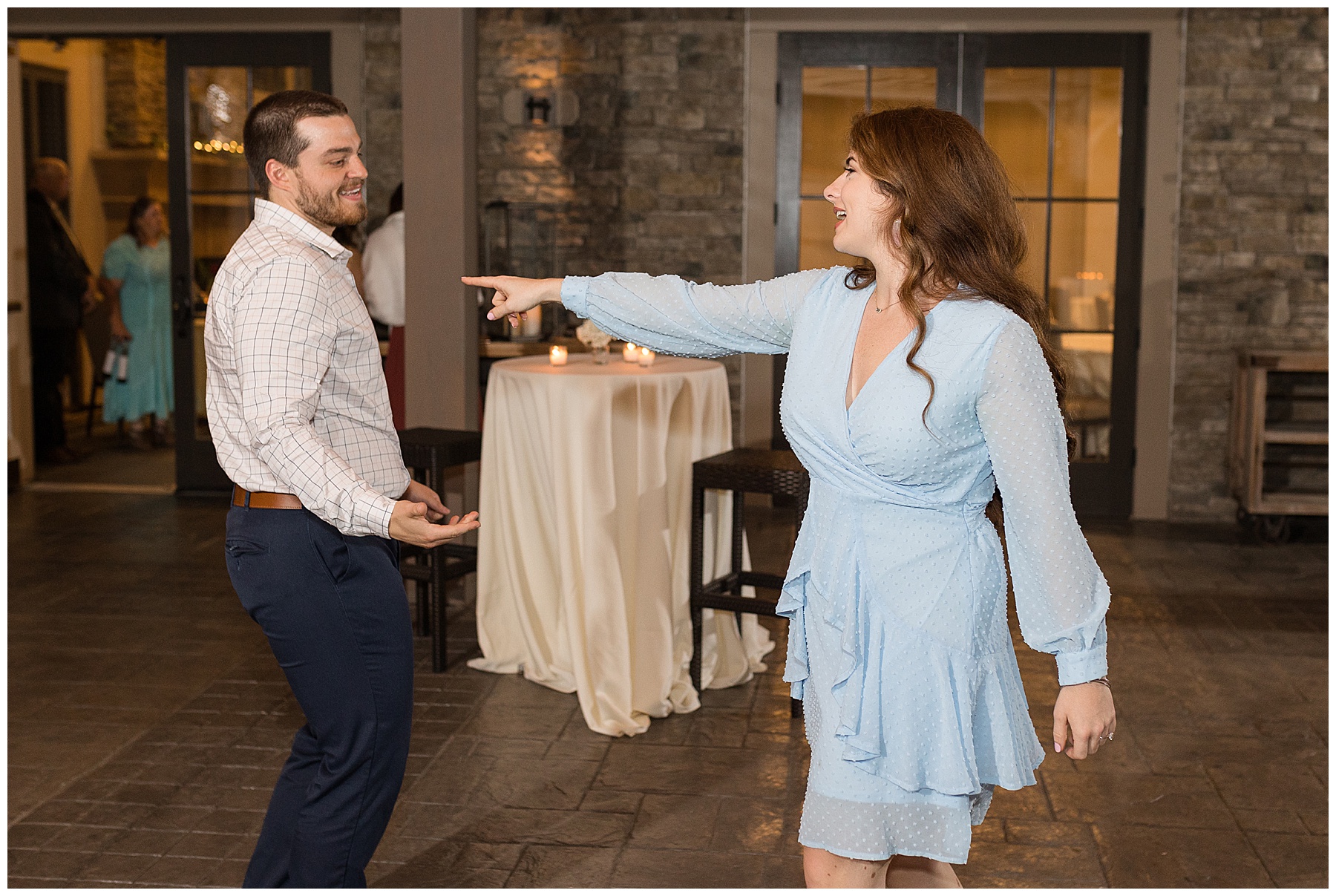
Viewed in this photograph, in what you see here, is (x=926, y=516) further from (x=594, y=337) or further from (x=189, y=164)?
(x=189, y=164)

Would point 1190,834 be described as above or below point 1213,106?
below

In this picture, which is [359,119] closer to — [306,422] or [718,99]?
[718,99]

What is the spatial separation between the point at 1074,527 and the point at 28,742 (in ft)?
10.0

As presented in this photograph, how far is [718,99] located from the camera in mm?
6863

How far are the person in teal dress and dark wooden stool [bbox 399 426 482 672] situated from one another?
4978 mm

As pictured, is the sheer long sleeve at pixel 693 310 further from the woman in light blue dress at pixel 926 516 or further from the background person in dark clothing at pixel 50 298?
the background person in dark clothing at pixel 50 298

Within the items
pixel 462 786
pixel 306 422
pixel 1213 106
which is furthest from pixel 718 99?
pixel 306 422

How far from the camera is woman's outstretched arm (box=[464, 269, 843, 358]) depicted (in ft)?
6.52

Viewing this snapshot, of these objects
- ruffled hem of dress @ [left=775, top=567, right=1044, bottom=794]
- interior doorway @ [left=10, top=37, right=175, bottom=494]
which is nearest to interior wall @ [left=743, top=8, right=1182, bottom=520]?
interior doorway @ [left=10, top=37, right=175, bottom=494]

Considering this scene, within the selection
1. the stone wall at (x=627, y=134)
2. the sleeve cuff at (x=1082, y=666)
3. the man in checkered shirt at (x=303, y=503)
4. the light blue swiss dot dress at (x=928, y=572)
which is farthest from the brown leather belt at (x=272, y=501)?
the stone wall at (x=627, y=134)

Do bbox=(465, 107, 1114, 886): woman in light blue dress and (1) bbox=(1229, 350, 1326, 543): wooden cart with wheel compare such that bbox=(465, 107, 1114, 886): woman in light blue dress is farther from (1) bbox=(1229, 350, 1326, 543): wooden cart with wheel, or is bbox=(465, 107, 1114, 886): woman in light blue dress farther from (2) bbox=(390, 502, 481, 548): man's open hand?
(1) bbox=(1229, 350, 1326, 543): wooden cart with wheel

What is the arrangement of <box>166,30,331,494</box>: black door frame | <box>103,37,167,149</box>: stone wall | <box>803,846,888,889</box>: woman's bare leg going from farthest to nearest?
<box>103,37,167,149</box>: stone wall
<box>166,30,331,494</box>: black door frame
<box>803,846,888,889</box>: woman's bare leg

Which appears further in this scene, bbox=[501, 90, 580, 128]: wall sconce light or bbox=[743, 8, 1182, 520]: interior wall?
bbox=[501, 90, 580, 128]: wall sconce light

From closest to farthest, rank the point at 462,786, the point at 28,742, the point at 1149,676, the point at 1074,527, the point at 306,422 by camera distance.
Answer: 1. the point at 1074,527
2. the point at 306,422
3. the point at 462,786
4. the point at 28,742
5. the point at 1149,676
